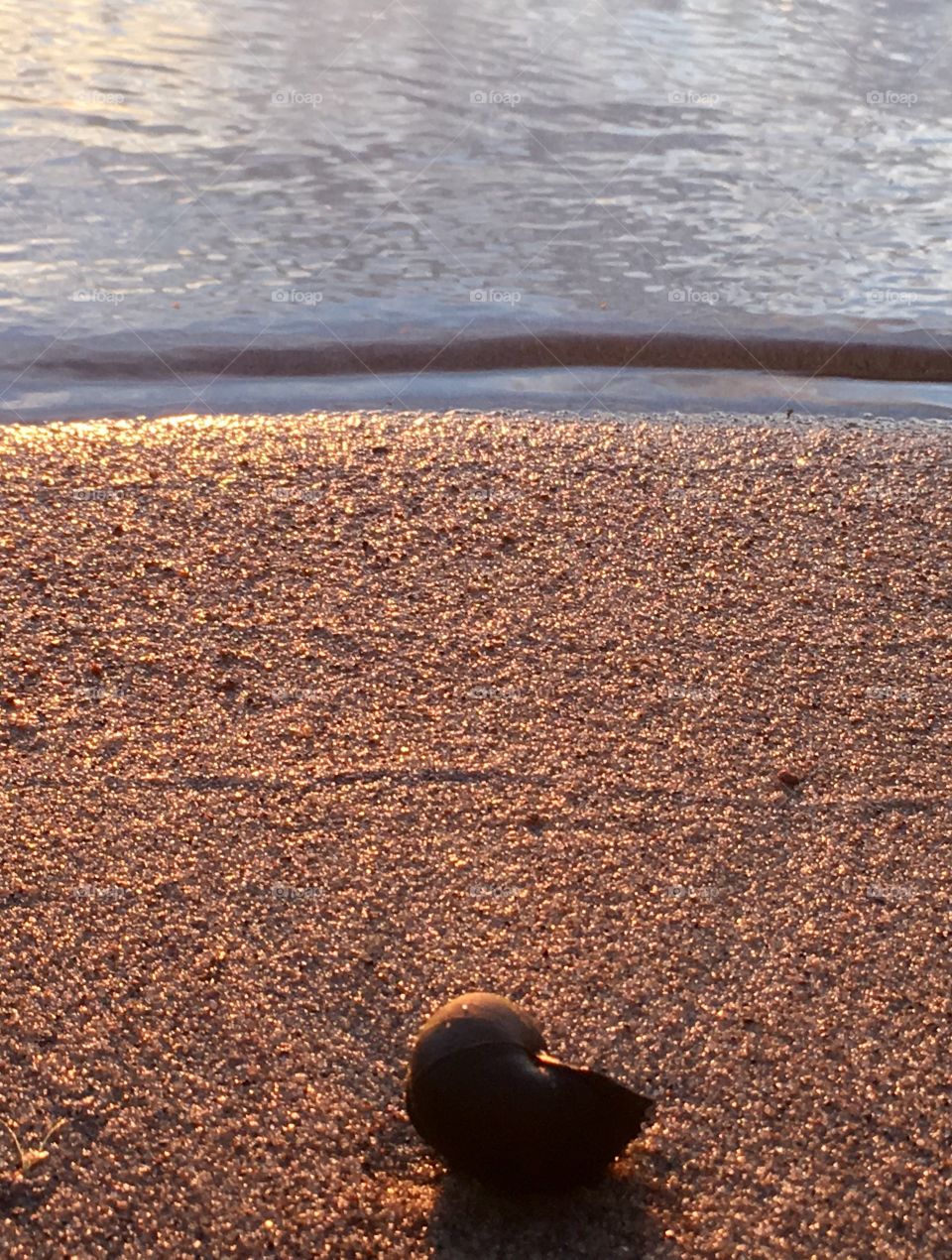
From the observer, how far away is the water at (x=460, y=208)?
4469 millimetres

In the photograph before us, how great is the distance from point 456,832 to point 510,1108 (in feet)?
2.53

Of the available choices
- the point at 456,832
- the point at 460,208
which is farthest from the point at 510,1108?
the point at 460,208

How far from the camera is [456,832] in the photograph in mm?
2385

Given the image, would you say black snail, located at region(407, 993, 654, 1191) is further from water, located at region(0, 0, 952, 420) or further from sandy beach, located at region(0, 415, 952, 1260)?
water, located at region(0, 0, 952, 420)

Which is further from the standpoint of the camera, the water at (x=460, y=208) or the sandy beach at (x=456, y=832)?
the water at (x=460, y=208)

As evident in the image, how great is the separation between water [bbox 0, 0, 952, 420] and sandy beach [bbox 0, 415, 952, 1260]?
805 mm

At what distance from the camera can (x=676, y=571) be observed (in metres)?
3.19

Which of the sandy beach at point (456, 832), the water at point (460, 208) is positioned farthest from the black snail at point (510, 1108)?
the water at point (460, 208)

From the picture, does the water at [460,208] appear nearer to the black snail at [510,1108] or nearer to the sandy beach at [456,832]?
the sandy beach at [456,832]

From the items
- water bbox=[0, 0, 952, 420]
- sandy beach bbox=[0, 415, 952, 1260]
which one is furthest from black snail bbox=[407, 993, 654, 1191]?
water bbox=[0, 0, 952, 420]

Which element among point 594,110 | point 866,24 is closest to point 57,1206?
point 594,110

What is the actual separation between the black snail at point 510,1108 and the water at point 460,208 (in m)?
2.73

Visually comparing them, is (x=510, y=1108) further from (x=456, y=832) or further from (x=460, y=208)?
(x=460, y=208)

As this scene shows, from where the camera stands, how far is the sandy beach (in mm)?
1790
